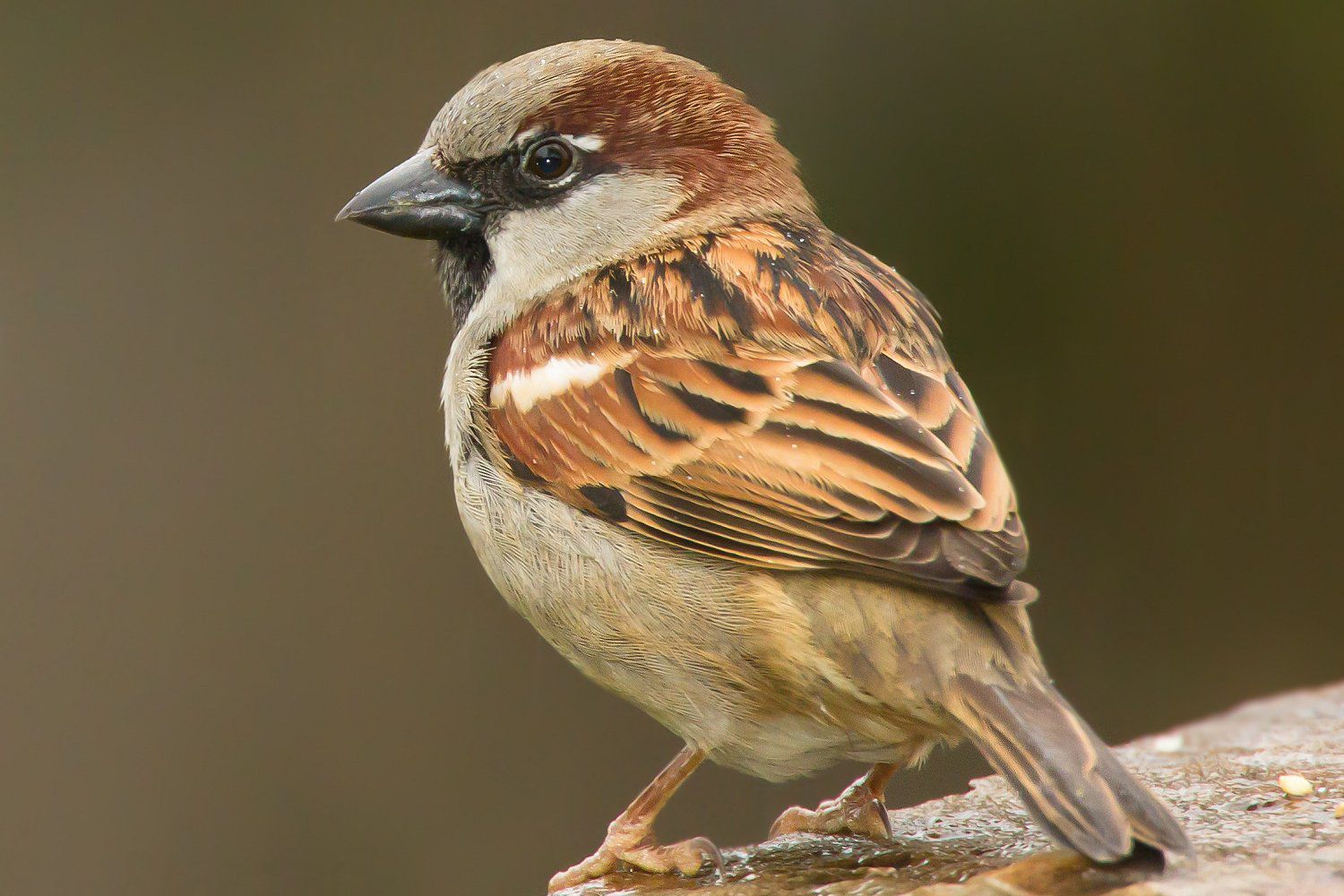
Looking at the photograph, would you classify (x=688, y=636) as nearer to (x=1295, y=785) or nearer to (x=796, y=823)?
(x=796, y=823)

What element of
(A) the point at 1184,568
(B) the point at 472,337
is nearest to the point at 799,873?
(B) the point at 472,337

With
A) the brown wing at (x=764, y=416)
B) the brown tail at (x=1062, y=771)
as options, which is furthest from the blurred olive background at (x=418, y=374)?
the brown tail at (x=1062, y=771)

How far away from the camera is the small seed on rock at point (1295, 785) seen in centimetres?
350

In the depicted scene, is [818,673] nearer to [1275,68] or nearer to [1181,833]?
[1181,833]

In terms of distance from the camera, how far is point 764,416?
11.0ft

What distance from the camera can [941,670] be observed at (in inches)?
121

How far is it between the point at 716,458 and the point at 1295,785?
1.42m

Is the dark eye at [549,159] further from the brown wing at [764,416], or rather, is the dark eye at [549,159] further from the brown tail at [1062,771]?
the brown tail at [1062,771]

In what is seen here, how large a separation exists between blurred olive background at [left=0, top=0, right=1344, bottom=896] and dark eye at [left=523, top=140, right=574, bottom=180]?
3.23m

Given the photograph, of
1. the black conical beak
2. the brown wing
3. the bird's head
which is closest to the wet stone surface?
the brown wing

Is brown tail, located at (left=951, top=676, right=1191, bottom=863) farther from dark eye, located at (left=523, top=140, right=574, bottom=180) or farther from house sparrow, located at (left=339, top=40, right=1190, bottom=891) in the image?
dark eye, located at (left=523, top=140, right=574, bottom=180)

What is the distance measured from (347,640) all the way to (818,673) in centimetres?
449

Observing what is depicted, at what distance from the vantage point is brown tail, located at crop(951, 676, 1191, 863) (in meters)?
2.72

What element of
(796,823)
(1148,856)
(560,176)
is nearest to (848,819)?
(796,823)
